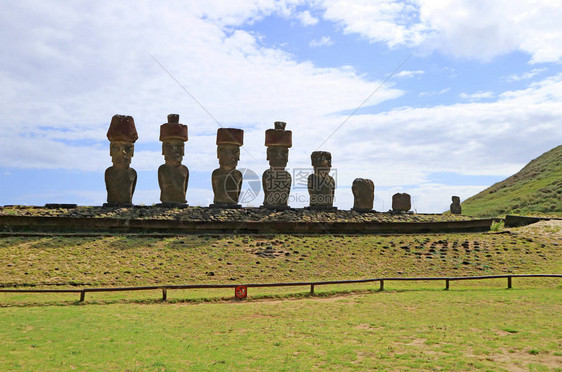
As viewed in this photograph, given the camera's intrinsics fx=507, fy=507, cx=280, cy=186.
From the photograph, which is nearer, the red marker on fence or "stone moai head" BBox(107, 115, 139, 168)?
the red marker on fence

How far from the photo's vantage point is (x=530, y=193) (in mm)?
42812

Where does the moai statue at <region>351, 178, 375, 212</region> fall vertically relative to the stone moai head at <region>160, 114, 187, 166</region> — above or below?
below

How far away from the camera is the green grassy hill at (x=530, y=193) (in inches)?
1508

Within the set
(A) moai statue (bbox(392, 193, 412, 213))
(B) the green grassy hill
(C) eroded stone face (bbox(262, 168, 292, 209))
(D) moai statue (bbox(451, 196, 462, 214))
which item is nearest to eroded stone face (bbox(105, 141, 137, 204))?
(C) eroded stone face (bbox(262, 168, 292, 209))

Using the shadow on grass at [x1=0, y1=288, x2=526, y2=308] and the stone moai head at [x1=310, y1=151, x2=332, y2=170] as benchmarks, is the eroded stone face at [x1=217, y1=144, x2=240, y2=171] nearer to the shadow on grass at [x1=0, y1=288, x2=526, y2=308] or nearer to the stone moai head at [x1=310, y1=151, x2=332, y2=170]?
the stone moai head at [x1=310, y1=151, x2=332, y2=170]

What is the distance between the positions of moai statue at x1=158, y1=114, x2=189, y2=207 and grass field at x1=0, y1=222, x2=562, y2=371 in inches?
162

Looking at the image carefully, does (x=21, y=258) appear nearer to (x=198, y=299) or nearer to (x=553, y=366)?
(x=198, y=299)

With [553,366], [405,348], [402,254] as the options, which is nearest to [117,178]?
[402,254]

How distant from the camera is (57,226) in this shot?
60.5 feet

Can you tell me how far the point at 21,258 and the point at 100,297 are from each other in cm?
393

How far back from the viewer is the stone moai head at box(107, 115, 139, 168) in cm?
2122

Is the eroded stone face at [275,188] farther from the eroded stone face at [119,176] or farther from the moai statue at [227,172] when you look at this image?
the eroded stone face at [119,176]

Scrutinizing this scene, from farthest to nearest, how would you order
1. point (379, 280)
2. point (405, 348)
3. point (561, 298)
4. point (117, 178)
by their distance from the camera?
point (117, 178) < point (379, 280) < point (561, 298) < point (405, 348)

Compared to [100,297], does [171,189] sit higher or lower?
higher
